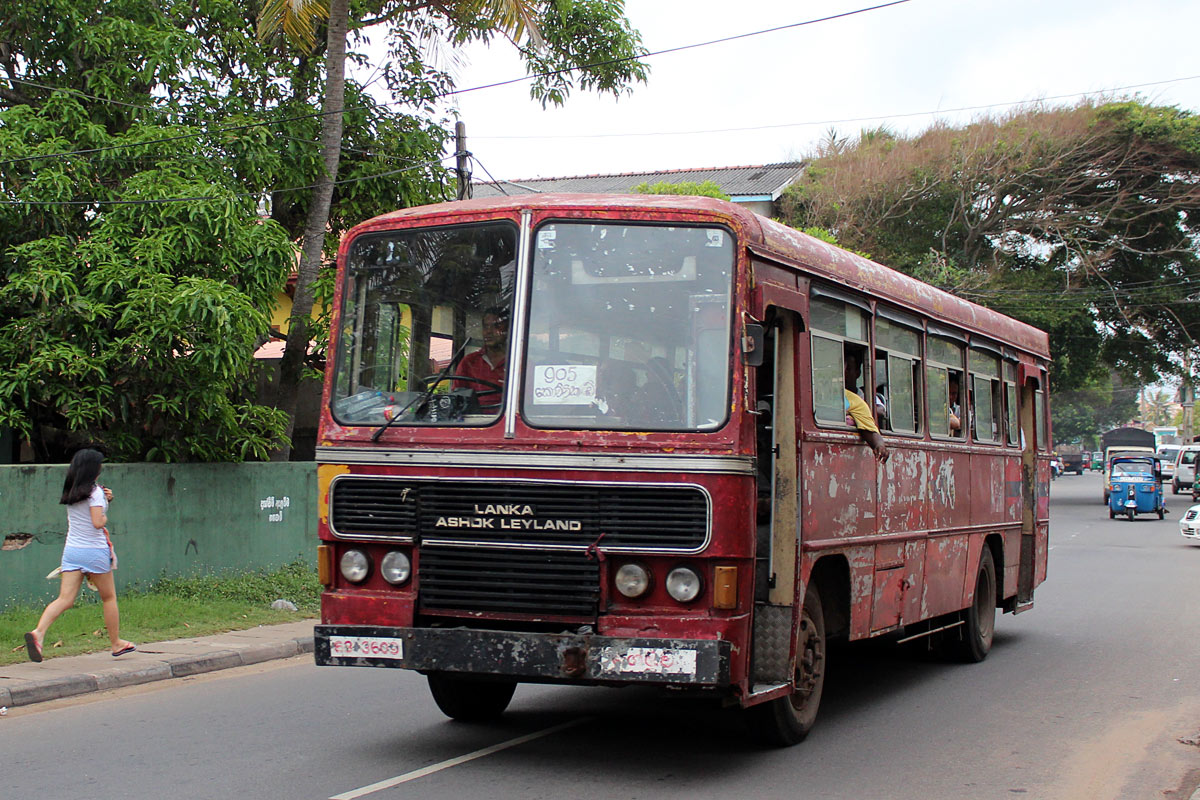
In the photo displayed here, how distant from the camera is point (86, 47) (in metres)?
13.9

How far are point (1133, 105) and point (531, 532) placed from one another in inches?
1415

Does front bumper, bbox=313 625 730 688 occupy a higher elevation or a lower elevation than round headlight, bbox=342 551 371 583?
lower

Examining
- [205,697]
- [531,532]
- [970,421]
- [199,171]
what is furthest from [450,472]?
[199,171]

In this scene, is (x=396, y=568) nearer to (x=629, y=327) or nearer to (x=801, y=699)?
(x=629, y=327)

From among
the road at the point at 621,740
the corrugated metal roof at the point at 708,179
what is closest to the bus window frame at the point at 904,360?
the road at the point at 621,740

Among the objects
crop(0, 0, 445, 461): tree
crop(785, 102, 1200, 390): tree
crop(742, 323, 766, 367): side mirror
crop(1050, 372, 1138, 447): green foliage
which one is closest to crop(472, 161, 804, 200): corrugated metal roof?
crop(785, 102, 1200, 390): tree

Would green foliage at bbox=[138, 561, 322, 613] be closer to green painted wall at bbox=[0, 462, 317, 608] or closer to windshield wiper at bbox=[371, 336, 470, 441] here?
green painted wall at bbox=[0, 462, 317, 608]

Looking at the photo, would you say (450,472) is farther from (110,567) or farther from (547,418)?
(110,567)

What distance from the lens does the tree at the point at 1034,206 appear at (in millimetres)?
36969

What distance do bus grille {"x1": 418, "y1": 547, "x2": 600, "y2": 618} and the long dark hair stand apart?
4381 millimetres

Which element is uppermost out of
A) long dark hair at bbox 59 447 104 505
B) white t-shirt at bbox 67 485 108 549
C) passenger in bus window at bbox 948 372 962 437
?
passenger in bus window at bbox 948 372 962 437

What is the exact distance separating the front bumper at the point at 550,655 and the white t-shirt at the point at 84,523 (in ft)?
14.1

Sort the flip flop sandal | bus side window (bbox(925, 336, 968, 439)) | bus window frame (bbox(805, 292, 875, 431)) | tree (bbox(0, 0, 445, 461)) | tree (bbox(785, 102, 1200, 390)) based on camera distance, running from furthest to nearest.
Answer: tree (bbox(785, 102, 1200, 390))
tree (bbox(0, 0, 445, 461))
bus side window (bbox(925, 336, 968, 439))
the flip flop sandal
bus window frame (bbox(805, 292, 875, 431))

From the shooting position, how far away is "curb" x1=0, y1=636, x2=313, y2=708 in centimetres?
863
